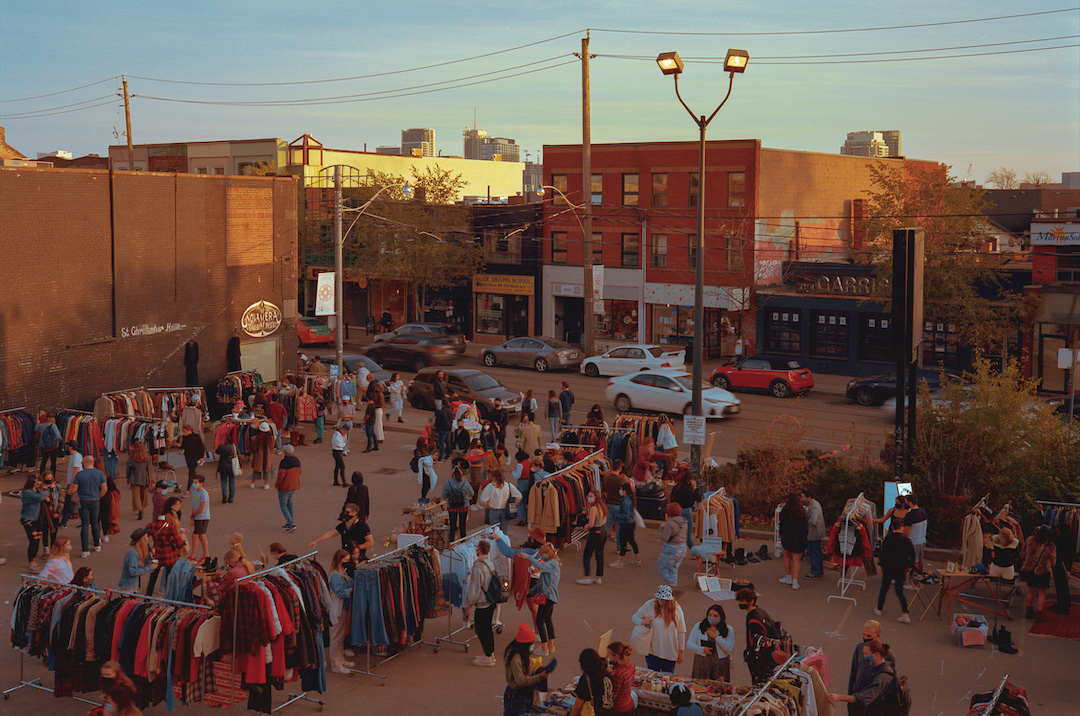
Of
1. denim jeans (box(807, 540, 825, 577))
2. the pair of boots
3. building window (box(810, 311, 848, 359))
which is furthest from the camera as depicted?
building window (box(810, 311, 848, 359))

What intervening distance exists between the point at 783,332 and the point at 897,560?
3152cm

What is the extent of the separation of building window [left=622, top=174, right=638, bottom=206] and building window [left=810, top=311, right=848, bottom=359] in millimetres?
10878

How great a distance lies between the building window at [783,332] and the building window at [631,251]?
7323 millimetres

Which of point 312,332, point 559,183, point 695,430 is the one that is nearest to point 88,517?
point 695,430

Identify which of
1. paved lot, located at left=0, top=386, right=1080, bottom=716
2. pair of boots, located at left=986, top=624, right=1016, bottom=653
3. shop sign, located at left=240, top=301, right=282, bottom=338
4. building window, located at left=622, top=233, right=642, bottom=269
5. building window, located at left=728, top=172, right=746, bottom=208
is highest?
building window, located at left=728, top=172, right=746, bottom=208

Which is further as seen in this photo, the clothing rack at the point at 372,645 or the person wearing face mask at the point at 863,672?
the clothing rack at the point at 372,645

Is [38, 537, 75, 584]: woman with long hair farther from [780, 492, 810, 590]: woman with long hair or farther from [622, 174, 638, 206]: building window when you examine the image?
[622, 174, 638, 206]: building window

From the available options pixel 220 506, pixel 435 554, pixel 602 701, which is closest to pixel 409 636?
pixel 435 554

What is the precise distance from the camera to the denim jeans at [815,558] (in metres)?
16.3

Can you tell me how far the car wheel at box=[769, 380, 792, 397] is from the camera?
1414 inches

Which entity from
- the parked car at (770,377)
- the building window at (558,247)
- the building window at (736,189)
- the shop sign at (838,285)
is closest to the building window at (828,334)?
the shop sign at (838,285)

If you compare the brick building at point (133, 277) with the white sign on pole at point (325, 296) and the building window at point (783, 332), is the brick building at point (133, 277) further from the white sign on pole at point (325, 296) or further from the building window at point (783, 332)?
the building window at point (783, 332)

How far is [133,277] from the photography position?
91.4 ft

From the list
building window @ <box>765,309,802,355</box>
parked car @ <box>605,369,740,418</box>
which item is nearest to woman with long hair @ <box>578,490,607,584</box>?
parked car @ <box>605,369,740,418</box>
